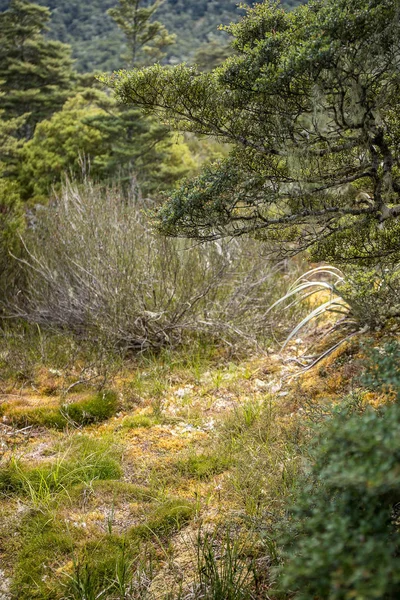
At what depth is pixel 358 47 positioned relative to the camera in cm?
210

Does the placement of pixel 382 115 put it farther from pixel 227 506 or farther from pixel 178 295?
pixel 178 295

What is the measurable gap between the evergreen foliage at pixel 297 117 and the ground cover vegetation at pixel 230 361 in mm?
11

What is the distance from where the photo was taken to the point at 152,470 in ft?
10.3

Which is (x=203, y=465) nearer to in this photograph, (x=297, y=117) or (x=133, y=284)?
(x=297, y=117)

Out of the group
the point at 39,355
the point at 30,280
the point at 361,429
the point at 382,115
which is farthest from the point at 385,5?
the point at 30,280

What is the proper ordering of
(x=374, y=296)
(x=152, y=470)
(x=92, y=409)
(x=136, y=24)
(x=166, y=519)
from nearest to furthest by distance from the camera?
1. (x=166, y=519)
2. (x=152, y=470)
3. (x=374, y=296)
4. (x=92, y=409)
5. (x=136, y=24)

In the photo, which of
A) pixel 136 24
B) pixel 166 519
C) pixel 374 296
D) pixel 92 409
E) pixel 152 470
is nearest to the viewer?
pixel 166 519

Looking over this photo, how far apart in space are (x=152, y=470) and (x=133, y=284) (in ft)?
7.49

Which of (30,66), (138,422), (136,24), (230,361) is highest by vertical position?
(136,24)

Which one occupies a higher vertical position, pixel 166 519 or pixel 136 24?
pixel 136 24

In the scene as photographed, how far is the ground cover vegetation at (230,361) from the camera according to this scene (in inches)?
69.8

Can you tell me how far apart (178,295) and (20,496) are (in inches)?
108

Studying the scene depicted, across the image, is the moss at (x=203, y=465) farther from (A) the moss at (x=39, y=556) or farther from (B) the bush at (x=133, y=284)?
(B) the bush at (x=133, y=284)

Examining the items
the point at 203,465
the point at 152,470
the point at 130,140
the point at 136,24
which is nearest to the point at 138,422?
the point at 152,470
